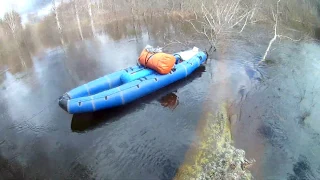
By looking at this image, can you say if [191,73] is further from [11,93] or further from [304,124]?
[11,93]

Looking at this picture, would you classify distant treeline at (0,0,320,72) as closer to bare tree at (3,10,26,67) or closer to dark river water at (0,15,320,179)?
bare tree at (3,10,26,67)

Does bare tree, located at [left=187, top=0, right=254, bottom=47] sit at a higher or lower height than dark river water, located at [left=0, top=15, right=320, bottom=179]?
higher

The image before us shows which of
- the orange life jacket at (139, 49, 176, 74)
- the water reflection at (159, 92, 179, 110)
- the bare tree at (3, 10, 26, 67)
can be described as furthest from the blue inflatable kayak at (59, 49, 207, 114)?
the bare tree at (3, 10, 26, 67)

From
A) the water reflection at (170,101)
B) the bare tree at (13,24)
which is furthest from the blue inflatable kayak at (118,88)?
the bare tree at (13,24)

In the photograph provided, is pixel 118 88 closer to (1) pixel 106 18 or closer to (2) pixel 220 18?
(2) pixel 220 18

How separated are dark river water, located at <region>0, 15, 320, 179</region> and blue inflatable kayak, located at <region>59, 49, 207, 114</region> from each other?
45 centimetres

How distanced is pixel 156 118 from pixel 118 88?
1.59 meters

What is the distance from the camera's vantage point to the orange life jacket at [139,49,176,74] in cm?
1026

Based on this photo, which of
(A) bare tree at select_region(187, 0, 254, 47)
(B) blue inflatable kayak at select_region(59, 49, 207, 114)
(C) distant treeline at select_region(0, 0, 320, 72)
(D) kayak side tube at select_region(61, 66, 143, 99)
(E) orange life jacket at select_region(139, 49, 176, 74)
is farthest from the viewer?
(C) distant treeline at select_region(0, 0, 320, 72)

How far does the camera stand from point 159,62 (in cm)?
1024

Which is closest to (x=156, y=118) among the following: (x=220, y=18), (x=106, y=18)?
(x=220, y=18)

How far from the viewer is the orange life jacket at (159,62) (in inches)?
404

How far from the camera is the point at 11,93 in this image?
35.2ft

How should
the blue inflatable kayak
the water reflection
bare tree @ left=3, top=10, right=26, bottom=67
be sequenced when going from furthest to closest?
bare tree @ left=3, top=10, right=26, bottom=67, the water reflection, the blue inflatable kayak
